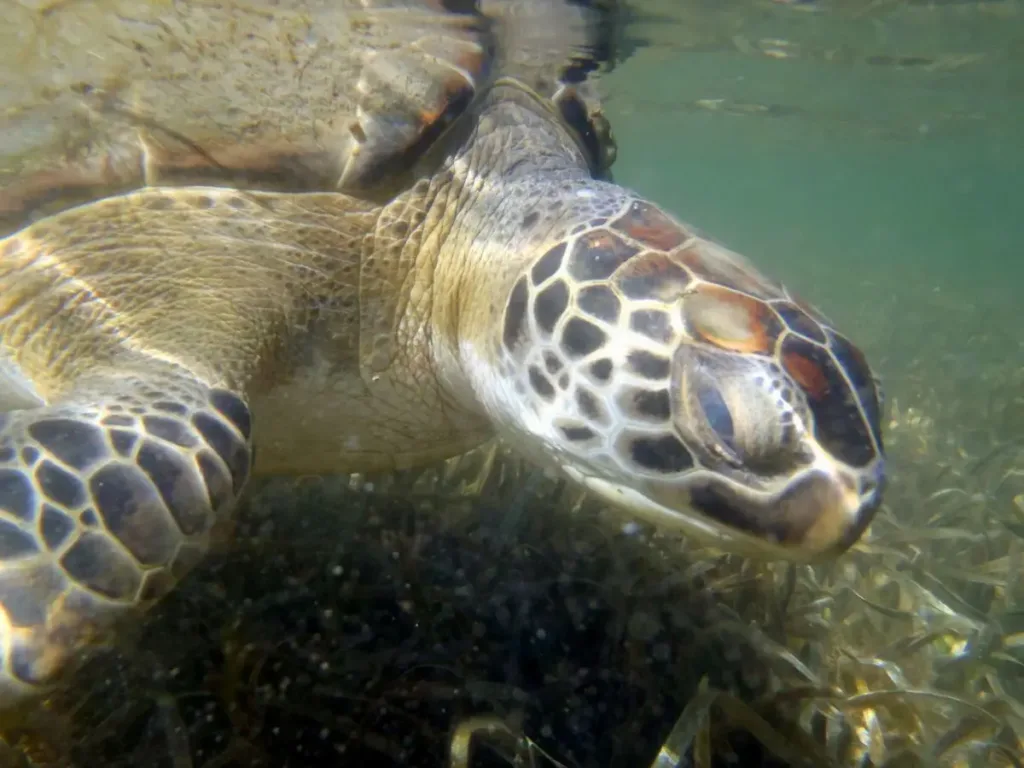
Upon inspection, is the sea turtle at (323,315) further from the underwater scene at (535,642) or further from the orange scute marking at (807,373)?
the underwater scene at (535,642)

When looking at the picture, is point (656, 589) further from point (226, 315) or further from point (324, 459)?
point (226, 315)

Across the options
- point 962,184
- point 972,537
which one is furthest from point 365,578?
point 962,184

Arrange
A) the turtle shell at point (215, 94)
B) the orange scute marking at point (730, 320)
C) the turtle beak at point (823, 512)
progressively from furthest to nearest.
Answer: the turtle shell at point (215, 94) < the orange scute marking at point (730, 320) < the turtle beak at point (823, 512)

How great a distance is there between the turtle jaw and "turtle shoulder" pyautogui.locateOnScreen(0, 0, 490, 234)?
64.0 inches

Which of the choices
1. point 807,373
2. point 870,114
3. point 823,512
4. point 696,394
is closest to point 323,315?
point 696,394

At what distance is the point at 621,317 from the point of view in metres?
1.72

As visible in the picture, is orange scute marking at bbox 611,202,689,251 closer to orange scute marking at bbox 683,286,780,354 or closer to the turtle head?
the turtle head

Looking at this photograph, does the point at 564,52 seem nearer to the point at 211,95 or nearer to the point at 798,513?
the point at 211,95

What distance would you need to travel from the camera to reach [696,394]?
5.08 feet

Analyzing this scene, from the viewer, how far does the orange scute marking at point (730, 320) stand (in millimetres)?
1583

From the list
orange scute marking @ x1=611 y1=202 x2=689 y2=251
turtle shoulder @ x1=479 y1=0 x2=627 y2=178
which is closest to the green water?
Result: turtle shoulder @ x1=479 y1=0 x2=627 y2=178

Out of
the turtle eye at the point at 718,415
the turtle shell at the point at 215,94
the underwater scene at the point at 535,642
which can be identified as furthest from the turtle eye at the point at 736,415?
the turtle shell at the point at 215,94

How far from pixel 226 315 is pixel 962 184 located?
4663cm

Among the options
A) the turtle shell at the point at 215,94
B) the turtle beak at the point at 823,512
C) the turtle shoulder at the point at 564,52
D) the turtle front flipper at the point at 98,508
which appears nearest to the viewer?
the turtle front flipper at the point at 98,508
